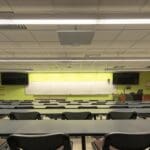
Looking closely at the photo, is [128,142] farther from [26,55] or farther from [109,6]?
[26,55]

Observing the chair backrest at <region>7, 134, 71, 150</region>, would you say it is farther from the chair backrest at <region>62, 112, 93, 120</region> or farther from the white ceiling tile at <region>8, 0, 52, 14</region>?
the chair backrest at <region>62, 112, 93, 120</region>

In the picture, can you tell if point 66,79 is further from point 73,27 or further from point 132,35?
point 73,27

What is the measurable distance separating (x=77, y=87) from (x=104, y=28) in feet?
35.9

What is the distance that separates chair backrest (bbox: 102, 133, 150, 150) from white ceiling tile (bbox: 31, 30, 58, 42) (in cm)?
354

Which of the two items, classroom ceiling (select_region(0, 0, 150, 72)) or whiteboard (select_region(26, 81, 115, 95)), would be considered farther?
whiteboard (select_region(26, 81, 115, 95))

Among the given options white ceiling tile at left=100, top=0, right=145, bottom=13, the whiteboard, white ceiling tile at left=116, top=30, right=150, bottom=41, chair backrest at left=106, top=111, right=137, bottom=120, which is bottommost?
the whiteboard

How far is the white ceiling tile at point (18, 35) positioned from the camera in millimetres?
5340

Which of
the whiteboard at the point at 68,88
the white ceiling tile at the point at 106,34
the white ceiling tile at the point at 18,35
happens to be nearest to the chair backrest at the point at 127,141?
the white ceiling tile at the point at 106,34

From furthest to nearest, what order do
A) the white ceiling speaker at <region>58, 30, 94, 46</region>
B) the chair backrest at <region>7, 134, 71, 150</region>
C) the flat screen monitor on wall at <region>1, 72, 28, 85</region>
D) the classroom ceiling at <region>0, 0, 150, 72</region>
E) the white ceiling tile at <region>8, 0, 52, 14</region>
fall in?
the flat screen monitor on wall at <region>1, 72, 28, 85</region> → the white ceiling speaker at <region>58, 30, 94, 46</region> → the white ceiling tile at <region>8, 0, 52, 14</region> → the classroom ceiling at <region>0, 0, 150, 72</region> → the chair backrest at <region>7, 134, 71, 150</region>

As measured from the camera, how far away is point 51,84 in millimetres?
15844

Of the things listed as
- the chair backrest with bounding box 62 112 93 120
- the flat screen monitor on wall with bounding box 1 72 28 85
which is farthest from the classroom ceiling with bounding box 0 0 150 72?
the flat screen monitor on wall with bounding box 1 72 28 85

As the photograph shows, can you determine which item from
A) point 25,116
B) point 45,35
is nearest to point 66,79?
point 45,35

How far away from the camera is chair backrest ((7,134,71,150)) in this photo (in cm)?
217

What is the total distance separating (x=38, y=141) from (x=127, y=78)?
14.2 metres
